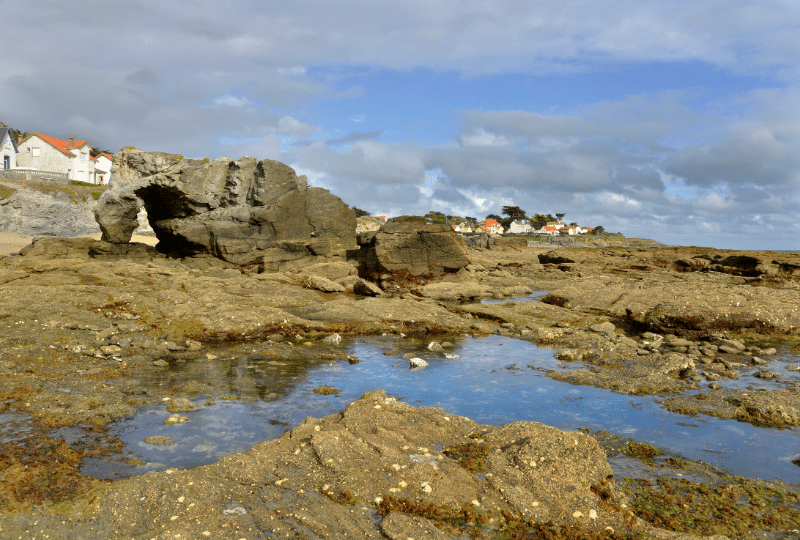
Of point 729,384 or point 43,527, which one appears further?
point 729,384

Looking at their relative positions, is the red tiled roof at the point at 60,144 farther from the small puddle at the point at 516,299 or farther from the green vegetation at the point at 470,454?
the green vegetation at the point at 470,454

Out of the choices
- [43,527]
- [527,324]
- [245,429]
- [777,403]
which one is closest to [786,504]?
[777,403]

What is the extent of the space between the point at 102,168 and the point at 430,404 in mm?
98306

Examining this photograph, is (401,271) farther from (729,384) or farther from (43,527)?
(43,527)

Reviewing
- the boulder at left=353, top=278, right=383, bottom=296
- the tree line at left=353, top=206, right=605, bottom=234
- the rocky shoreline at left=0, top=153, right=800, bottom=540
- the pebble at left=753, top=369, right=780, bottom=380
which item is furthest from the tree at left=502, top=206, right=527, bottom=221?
the pebble at left=753, top=369, right=780, bottom=380

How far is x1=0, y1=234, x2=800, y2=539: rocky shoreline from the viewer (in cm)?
568

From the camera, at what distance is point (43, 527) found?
525 cm

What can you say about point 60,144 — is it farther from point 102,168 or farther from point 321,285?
point 321,285

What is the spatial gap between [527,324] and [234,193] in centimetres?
2298

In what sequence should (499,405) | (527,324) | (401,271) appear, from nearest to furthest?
(499,405) → (527,324) → (401,271)

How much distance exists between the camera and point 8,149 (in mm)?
70688

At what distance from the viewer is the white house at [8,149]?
69.1 meters

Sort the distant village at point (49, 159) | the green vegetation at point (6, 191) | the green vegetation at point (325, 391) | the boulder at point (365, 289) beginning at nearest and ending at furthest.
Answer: the green vegetation at point (325, 391) → the boulder at point (365, 289) → the green vegetation at point (6, 191) → the distant village at point (49, 159)

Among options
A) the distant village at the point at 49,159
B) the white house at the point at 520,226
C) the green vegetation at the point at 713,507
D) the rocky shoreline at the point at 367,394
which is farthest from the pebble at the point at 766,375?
the white house at the point at 520,226
